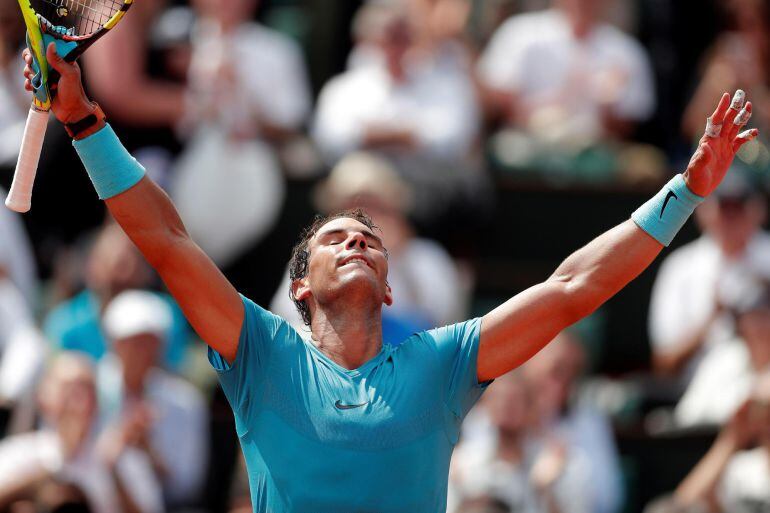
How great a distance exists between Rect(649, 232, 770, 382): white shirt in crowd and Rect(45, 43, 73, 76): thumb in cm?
492

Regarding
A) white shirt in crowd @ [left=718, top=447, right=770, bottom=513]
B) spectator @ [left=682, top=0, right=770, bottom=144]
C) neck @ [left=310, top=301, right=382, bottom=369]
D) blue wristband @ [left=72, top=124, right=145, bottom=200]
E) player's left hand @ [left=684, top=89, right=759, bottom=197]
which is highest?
player's left hand @ [left=684, top=89, right=759, bottom=197]

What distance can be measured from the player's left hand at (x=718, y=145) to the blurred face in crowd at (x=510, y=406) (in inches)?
115

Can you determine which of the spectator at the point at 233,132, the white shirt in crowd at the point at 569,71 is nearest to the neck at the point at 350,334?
the spectator at the point at 233,132

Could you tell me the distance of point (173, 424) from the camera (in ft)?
25.2

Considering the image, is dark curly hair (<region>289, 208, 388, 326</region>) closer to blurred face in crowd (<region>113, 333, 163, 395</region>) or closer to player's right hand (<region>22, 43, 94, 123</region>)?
player's right hand (<region>22, 43, 94, 123</region>)

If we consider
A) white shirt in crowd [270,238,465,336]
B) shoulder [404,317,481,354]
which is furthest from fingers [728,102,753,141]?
white shirt in crowd [270,238,465,336]

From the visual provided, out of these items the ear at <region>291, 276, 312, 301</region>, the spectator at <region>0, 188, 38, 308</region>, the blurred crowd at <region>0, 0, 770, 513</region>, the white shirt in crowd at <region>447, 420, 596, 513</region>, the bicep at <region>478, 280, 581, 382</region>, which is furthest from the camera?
the spectator at <region>0, 188, 38, 308</region>

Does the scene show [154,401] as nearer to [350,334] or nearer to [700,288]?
[700,288]

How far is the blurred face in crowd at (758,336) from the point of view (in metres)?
7.55

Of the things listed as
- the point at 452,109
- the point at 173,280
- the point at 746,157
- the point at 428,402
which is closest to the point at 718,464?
the point at 746,157

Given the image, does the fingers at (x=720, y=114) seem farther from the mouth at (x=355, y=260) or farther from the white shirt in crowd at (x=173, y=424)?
the white shirt in crowd at (x=173, y=424)

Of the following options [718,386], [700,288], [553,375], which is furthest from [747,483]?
[700,288]

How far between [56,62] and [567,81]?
5.71 meters

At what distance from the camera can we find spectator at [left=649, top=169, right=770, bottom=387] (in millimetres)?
8242
